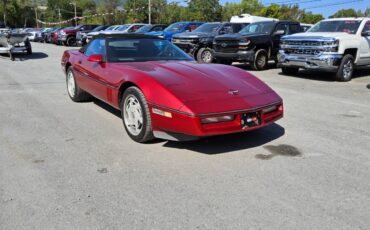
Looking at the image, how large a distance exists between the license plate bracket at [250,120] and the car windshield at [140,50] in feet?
6.29

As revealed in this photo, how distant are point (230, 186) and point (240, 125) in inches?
35.6

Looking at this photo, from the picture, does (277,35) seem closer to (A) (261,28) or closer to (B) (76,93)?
(A) (261,28)

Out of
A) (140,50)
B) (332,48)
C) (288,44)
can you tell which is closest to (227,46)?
(288,44)

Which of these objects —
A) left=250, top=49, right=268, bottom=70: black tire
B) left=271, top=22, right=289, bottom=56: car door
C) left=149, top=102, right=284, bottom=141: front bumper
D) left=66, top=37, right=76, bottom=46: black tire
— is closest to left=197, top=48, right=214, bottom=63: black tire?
left=250, top=49, right=268, bottom=70: black tire

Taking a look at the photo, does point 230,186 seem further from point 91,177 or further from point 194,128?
point 91,177

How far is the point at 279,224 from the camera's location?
2822mm

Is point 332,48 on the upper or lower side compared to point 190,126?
upper

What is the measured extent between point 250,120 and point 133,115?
149cm

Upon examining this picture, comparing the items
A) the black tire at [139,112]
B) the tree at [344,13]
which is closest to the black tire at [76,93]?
the black tire at [139,112]

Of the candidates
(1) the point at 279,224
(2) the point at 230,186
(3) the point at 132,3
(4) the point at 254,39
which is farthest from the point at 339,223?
(3) the point at 132,3

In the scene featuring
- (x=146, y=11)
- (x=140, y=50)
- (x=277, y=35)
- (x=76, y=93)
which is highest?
(x=146, y=11)

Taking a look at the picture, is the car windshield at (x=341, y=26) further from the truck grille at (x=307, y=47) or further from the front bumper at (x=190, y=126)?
the front bumper at (x=190, y=126)

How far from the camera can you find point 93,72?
5.75 metres

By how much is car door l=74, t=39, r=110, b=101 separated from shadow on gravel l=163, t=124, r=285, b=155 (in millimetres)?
1509
